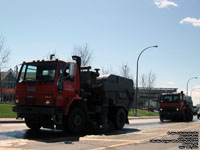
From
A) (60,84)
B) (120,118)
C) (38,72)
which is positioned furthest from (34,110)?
(120,118)

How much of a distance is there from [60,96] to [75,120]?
1.37 meters

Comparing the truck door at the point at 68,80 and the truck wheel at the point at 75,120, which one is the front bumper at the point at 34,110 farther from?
the truck wheel at the point at 75,120

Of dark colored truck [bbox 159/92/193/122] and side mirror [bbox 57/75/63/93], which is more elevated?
side mirror [bbox 57/75/63/93]

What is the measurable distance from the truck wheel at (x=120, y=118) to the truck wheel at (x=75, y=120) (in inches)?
124

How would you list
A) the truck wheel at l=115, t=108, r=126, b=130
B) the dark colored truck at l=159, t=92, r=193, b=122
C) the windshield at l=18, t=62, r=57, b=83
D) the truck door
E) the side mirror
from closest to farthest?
1. the side mirror
2. the windshield at l=18, t=62, r=57, b=83
3. the truck door
4. the truck wheel at l=115, t=108, r=126, b=130
5. the dark colored truck at l=159, t=92, r=193, b=122

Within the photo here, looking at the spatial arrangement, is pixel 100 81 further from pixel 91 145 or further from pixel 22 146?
pixel 22 146

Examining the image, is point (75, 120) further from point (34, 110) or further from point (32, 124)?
point (32, 124)

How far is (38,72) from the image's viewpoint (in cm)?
1116

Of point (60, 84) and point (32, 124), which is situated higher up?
point (60, 84)

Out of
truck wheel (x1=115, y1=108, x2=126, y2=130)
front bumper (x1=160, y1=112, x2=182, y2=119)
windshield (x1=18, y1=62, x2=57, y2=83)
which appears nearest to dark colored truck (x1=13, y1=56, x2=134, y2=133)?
windshield (x1=18, y1=62, x2=57, y2=83)

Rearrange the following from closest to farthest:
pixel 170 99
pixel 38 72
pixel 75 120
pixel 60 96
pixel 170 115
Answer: pixel 60 96, pixel 38 72, pixel 75 120, pixel 170 115, pixel 170 99

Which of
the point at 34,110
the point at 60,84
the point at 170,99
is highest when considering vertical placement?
the point at 60,84

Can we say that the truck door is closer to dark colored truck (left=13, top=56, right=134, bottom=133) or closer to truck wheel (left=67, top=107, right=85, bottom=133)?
dark colored truck (left=13, top=56, right=134, bottom=133)

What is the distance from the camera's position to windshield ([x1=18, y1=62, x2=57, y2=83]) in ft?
35.3
